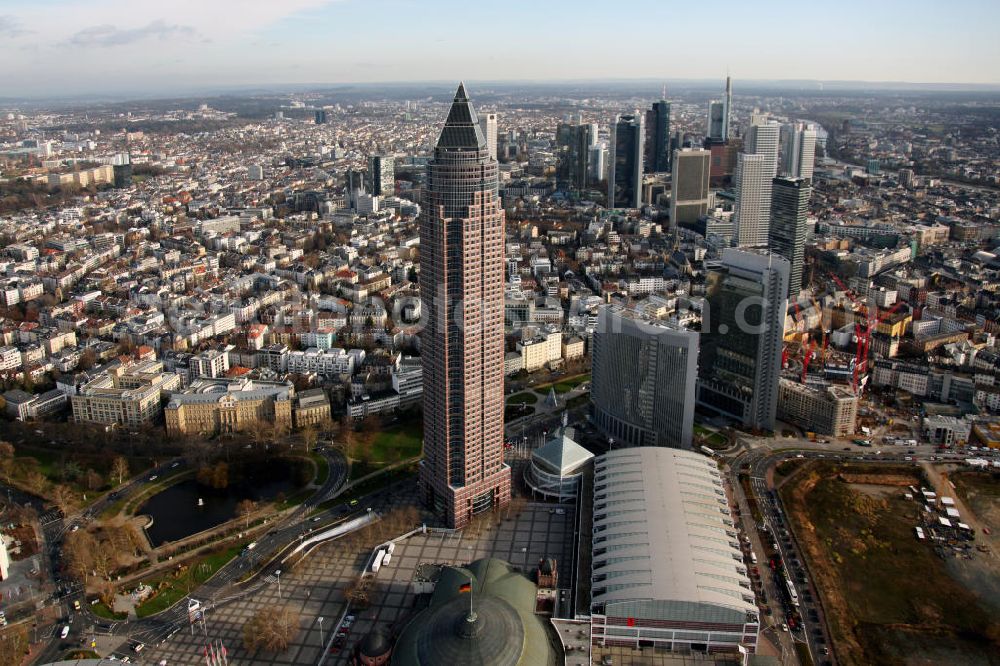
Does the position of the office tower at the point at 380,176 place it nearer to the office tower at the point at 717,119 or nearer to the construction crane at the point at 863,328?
the office tower at the point at 717,119

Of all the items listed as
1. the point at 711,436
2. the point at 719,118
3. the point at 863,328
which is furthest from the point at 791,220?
the point at 719,118

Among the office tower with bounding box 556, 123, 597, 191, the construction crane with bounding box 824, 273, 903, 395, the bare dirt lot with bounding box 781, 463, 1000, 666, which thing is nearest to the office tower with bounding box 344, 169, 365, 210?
the office tower with bounding box 556, 123, 597, 191

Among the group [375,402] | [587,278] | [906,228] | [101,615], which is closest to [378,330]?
[375,402]

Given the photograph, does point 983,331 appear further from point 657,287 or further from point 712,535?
point 712,535

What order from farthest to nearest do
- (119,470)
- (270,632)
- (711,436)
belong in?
(711,436), (119,470), (270,632)

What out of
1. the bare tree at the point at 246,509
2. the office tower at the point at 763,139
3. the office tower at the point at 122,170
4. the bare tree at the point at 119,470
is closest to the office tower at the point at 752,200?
the office tower at the point at 763,139

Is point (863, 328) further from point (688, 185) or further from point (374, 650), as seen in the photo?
point (688, 185)

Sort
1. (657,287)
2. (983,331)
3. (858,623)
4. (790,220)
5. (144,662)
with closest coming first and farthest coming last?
(144,662)
(858,623)
(983,331)
(790,220)
(657,287)
